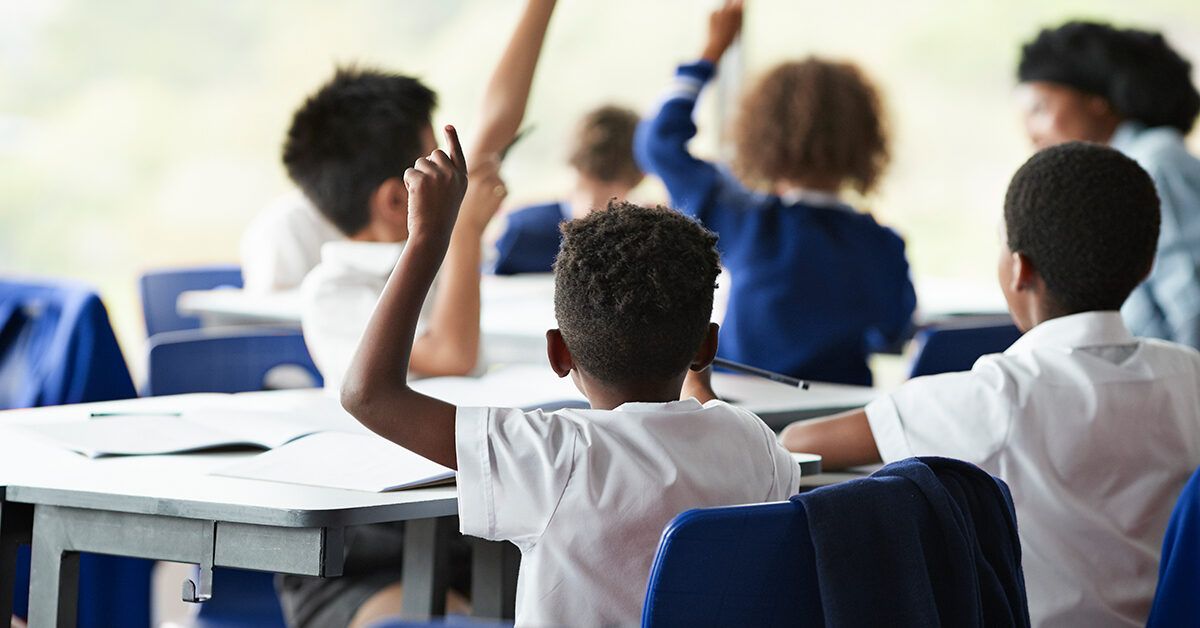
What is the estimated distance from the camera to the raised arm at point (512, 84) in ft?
6.84

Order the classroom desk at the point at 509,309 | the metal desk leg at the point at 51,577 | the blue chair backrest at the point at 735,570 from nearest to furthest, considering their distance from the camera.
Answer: the blue chair backrest at the point at 735,570, the metal desk leg at the point at 51,577, the classroom desk at the point at 509,309

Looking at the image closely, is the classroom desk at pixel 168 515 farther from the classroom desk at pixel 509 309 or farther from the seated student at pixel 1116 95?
the seated student at pixel 1116 95

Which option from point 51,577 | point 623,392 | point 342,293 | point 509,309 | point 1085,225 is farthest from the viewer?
point 509,309

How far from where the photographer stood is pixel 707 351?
1.37m

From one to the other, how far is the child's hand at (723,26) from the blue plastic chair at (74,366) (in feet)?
3.87

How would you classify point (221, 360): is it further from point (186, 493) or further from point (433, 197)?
point (433, 197)

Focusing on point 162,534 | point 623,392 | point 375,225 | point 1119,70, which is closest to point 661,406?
point 623,392

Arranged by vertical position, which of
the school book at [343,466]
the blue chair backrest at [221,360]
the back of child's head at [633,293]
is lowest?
the blue chair backrest at [221,360]

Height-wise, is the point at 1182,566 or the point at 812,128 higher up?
the point at 812,128

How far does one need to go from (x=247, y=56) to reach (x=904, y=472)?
5.41 metres

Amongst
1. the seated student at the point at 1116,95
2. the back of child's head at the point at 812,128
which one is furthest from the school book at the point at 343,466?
the seated student at the point at 1116,95

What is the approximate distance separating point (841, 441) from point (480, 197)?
0.66 m

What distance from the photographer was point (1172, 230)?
2.89 meters

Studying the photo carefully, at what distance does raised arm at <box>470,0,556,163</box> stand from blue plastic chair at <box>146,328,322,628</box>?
2.02ft
